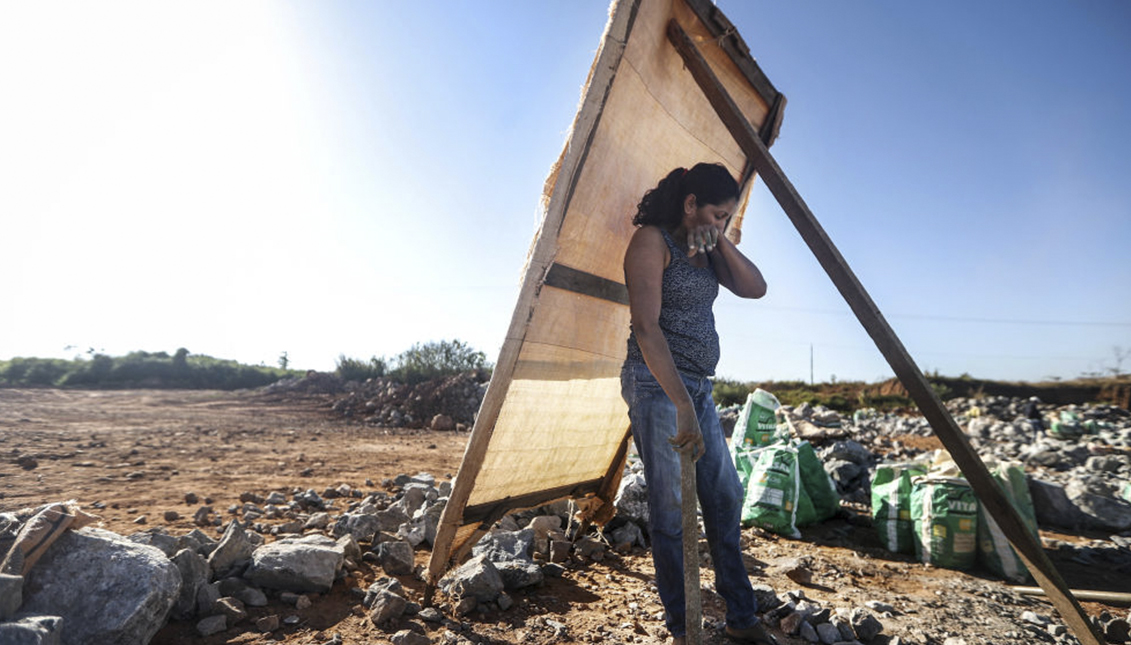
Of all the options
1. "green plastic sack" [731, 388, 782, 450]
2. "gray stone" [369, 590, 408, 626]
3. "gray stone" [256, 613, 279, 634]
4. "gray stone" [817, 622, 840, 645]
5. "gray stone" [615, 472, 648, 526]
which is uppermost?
"green plastic sack" [731, 388, 782, 450]

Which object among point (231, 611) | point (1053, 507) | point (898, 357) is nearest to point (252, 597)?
point (231, 611)

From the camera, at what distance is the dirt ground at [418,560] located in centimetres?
210

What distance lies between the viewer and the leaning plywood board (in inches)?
75.5

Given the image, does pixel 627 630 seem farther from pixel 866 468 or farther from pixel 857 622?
pixel 866 468

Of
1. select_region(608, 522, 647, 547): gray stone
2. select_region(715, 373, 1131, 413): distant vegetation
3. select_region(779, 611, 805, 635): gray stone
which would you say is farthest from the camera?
select_region(715, 373, 1131, 413): distant vegetation

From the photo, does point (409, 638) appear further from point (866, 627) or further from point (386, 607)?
point (866, 627)

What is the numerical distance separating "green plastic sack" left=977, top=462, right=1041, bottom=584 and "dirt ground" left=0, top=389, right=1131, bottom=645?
12 centimetres

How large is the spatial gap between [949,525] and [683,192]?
2.73 meters

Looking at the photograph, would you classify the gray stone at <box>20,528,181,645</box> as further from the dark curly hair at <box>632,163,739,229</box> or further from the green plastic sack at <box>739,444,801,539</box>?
the green plastic sack at <box>739,444,801,539</box>

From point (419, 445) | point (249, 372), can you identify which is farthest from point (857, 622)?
point (249, 372)

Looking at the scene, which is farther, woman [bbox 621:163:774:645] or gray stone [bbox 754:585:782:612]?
gray stone [bbox 754:585:782:612]

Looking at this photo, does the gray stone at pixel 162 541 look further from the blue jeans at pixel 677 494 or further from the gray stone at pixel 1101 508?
the gray stone at pixel 1101 508

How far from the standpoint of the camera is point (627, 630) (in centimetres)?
211

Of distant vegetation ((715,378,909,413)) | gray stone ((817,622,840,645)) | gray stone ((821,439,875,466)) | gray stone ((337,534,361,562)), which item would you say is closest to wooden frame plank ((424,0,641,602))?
gray stone ((337,534,361,562))
